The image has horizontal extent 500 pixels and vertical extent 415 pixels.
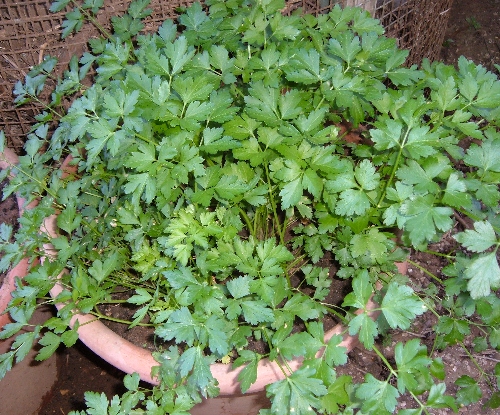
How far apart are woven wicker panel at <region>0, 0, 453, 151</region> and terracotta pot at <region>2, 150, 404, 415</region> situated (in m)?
0.87

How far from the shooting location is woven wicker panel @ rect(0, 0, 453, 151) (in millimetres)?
1926

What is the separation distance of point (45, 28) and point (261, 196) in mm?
1254

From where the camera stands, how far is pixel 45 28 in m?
1.97

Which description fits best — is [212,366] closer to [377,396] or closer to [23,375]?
[377,396]

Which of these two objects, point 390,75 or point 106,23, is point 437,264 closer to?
point 390,75

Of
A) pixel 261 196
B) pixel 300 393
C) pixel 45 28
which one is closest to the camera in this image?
pixel 300 393

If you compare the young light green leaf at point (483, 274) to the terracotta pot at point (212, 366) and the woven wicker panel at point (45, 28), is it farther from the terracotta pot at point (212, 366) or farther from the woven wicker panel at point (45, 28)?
the woven wicker panel at point (45, 28)

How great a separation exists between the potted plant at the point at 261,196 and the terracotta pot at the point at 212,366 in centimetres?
2

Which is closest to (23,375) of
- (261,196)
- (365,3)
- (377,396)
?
(261,196)

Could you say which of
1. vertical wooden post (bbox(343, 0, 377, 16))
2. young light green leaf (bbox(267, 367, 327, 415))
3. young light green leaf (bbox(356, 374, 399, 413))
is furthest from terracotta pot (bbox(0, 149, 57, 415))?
vertical wooden post (bbox(343, 0, 377, 16))

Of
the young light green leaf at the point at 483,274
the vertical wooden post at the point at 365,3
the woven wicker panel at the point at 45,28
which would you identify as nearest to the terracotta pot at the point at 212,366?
the young light green leaf at the point at 483,274

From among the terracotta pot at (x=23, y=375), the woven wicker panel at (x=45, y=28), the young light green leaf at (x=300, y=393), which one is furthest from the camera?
the woven wicker panel at (x=45, y=28)

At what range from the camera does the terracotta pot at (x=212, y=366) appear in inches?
55.4

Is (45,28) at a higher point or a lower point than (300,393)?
higher
